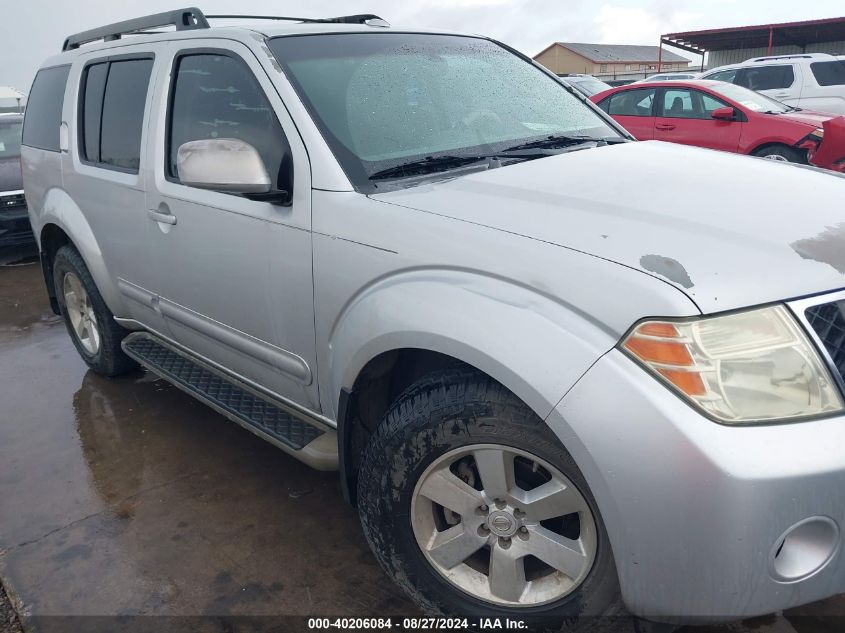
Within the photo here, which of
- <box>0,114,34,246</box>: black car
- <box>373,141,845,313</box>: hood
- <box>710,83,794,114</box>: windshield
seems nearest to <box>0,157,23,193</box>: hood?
<box>0,114,34,246</box>: black car

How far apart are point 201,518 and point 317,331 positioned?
105 centimetres

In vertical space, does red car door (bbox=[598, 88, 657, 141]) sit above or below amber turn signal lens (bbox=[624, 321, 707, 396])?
below

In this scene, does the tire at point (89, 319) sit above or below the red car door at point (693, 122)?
below

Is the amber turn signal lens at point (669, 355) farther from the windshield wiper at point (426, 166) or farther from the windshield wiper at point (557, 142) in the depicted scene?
the windshield wiper at point (557, 142)

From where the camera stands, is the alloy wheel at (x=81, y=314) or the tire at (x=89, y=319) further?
the alloy wheel at (x=81, y=314)

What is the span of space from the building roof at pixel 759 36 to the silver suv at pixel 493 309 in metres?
24.8

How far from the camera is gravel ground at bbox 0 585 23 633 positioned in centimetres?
223

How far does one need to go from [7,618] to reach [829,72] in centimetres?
1367

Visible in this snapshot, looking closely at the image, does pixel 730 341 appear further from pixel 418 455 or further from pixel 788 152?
pixel 788 152

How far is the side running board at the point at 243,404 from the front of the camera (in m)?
2.41

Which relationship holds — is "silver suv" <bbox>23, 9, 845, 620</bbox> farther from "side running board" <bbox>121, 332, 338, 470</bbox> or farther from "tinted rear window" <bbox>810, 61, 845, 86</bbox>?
"tinted rear window" <bbox>810, 61, 845, 86</bbox>

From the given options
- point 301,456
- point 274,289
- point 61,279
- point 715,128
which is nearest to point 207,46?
point 274,289

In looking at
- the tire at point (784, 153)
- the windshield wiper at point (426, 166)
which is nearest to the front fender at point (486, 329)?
the windshield wiper at point (426, 166)

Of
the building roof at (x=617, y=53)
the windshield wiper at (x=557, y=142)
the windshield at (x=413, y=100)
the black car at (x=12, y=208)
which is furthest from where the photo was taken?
the building roof at (x=617, y=53)
